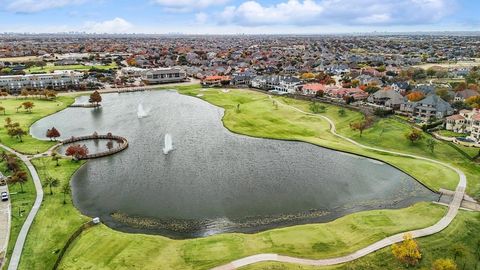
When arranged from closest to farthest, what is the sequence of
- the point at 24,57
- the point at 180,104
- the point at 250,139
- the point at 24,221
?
the point at 24,221, the point at 250,139, the point at 180,104, the point at 24,57

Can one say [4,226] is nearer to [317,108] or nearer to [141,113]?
[141,113]

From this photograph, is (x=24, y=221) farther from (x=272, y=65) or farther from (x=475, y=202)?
(x=272, y=65)

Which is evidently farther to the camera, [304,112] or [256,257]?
[304,112]

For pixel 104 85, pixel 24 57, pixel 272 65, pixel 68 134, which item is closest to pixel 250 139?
pixel 68 134

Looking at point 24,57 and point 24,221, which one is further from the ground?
point 24,57

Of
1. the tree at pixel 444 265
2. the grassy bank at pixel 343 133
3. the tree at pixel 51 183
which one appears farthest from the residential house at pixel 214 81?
the tree at pixel 444 265

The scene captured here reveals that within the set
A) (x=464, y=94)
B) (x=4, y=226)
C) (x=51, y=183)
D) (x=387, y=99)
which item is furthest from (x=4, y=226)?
(x=464, y=94)

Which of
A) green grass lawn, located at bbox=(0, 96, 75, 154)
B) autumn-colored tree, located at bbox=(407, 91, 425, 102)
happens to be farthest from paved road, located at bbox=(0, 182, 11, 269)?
autumn-colored tree, located at bbox=(407, 91, 425, 102)
